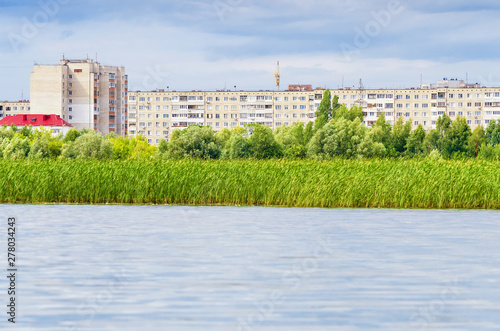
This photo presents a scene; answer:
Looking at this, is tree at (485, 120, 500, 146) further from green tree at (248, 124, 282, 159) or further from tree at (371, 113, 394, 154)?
green tree at (248, 124, 282, 159)

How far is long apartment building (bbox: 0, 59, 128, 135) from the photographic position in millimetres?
148750

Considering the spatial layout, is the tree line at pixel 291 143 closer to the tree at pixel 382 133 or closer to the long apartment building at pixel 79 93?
the tree at pixel 382 133

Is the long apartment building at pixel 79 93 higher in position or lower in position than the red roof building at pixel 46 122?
higher

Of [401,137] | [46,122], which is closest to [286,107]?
[46,122]

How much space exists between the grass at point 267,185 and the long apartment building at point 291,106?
127907 millimetres

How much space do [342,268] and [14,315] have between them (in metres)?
5.72

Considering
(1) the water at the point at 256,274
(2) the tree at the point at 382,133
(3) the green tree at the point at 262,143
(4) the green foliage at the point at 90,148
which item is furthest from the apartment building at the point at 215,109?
(1) the water at the point at 256,274

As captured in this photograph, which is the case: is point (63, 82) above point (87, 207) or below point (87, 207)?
above

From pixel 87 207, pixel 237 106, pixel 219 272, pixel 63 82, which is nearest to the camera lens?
pixel 219 272

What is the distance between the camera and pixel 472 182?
25.8 m

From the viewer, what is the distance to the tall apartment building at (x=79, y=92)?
148750mm

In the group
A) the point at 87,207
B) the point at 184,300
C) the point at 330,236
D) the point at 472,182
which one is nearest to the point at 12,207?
the point at 87,207

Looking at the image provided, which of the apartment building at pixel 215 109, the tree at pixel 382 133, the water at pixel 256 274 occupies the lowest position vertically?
the water at pixel 256 274

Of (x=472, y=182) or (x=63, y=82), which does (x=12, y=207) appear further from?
(x=63, y=82)
